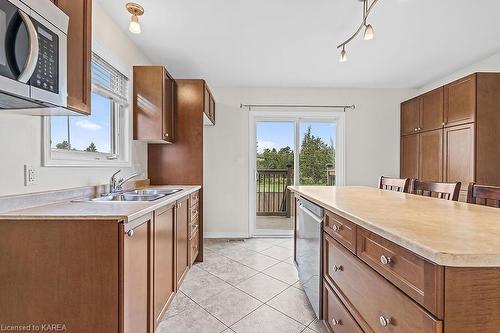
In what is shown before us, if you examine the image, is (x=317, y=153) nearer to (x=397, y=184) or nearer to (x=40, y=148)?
(x=397, y=184)

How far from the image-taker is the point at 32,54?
3.10 feet

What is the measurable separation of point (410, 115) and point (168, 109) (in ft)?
11.8

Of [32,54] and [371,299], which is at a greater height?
[32,54]

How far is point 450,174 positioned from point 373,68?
5.51 ft

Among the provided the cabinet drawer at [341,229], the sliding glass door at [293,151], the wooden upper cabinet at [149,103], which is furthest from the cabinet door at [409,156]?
the wooden upper cabinet at [149,103]

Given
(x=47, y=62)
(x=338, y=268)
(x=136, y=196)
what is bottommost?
(x=338, y=268)

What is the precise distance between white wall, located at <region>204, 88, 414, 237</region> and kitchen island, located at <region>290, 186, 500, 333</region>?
2775 mm

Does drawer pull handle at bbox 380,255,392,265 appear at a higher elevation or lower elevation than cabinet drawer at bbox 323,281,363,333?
higher

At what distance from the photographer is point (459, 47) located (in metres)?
2.86

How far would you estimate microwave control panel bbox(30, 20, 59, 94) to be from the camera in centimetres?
101

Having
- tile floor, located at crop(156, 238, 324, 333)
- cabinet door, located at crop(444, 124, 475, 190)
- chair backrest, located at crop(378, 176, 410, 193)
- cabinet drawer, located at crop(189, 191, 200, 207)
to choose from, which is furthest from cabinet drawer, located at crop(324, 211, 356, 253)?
cabinet door, located at crop(444, 124, 475, 190)

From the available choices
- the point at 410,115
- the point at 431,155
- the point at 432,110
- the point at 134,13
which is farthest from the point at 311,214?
the point at 410,115

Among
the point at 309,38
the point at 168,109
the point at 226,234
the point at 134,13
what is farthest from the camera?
the point at 226,234

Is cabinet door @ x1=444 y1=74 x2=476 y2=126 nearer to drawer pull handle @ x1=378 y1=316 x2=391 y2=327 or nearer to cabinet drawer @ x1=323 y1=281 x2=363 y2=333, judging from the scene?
cabinet drawer @ x1=323 y1=281 x2=363 y2=333
